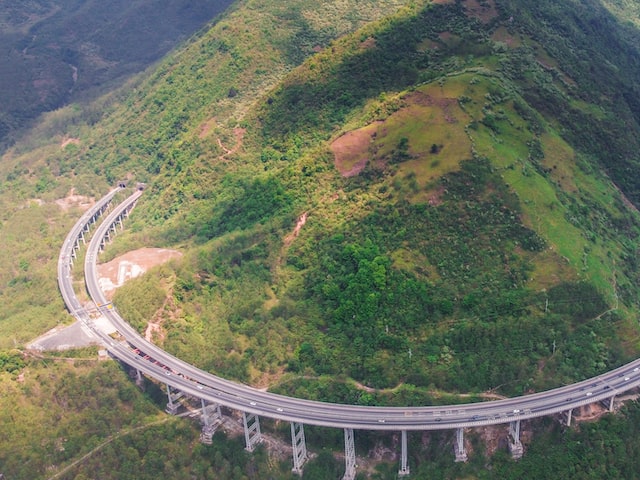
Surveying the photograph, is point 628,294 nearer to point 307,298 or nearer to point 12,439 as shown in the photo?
point 307,298

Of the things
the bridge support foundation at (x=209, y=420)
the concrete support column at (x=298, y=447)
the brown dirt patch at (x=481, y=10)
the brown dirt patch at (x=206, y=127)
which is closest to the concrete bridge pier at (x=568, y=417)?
the concrete support column at (x=298, y=447)

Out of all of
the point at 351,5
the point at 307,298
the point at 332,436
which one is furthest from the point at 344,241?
the point at 351,5

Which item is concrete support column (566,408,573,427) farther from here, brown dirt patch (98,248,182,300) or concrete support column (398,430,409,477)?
brown dirt patch (98,248,182,300)

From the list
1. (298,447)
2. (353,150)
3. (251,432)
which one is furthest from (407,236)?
(251,432)

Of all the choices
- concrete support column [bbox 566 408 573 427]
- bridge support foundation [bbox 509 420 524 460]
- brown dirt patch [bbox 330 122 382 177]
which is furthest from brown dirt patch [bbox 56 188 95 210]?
concrete support column [bbox 566 408 573 427]

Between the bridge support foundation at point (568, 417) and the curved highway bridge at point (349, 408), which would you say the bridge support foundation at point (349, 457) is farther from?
the bridge support foundation at point (568, 417)
